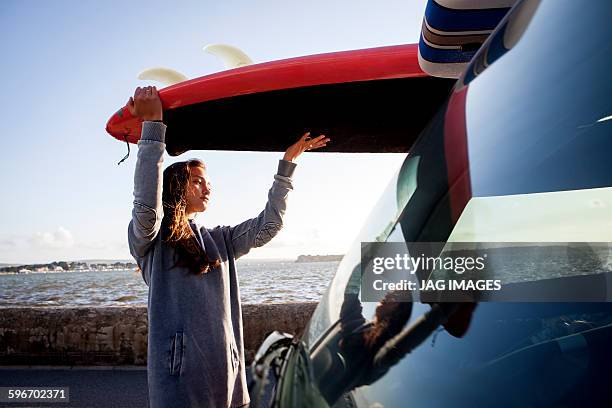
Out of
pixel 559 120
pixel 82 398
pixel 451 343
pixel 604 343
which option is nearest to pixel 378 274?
pixel 451 343

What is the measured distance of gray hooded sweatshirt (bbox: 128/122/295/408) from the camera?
5.75 ft

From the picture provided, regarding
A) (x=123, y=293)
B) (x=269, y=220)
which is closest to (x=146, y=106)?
Result: (x=269, y=220)

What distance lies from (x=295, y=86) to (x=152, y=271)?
1.08 meters

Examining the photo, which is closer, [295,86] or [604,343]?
[604,343]

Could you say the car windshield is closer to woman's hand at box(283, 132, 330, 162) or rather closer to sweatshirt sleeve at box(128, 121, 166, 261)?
sweatshirt sleeve at box(128, 121, 166, 261)

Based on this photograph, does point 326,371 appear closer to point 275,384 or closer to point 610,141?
point 275,384

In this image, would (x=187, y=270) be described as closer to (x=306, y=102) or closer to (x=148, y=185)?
(x=148, y=185)

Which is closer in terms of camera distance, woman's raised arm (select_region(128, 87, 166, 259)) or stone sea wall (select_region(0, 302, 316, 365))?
woman's raised arm (select_region(128, 87, 166, 259))

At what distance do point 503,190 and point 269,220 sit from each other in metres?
1.36

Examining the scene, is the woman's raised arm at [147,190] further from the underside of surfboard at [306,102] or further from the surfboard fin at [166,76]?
the surfboard fin at [166,76]

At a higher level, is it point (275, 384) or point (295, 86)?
point (295, 86)

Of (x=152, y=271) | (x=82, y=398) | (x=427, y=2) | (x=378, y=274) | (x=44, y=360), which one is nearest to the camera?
(x=378, y=274)

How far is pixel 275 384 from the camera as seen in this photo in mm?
1042

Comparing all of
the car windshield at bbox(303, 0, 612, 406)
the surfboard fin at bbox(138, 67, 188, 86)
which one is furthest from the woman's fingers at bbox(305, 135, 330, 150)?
the car windshield at bbox(303, 0, 612, 406)
